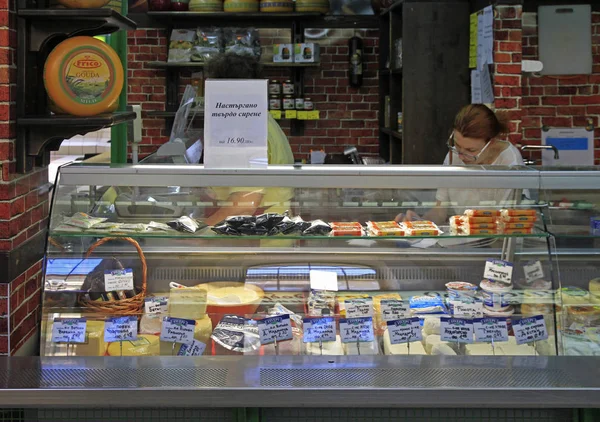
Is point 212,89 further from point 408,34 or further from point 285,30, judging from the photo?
point 285,30

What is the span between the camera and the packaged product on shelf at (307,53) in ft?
24.8

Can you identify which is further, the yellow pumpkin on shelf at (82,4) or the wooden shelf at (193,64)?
the wooden shelf at (193,64)

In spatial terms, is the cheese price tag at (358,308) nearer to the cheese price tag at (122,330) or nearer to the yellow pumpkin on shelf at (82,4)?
the cheese price tag at (122,330)

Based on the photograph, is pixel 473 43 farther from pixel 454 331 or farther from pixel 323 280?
pixel 454 331

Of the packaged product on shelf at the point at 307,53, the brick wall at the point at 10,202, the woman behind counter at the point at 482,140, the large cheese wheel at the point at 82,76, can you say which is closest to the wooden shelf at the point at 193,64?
the packaged product on shelf at the point at 307,53

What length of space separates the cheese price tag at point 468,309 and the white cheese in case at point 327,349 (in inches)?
16.8

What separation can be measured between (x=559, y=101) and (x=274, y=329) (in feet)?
15.0

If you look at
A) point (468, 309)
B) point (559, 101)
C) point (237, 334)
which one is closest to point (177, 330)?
point (237, 334)

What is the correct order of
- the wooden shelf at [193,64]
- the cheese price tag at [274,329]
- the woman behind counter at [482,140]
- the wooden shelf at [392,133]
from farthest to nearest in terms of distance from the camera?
1. the wooden shelf at [193,64]
2. the wooden shelf at [392,133]
3. the woman behind counter at [482,140]
4. the cheese price tag at [274,329]

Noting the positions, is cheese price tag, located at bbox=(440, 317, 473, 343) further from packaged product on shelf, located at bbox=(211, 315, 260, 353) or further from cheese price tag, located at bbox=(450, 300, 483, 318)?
packaged product on shelf, located at bbox=(211, 315, 260, 353)

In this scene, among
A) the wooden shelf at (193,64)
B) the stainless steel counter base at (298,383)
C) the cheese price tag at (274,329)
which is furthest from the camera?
the wooden shelf at (193,64)

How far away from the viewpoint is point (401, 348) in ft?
8.45

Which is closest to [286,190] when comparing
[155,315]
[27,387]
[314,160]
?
[155,315]

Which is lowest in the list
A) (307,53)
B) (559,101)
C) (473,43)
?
(559,101)
